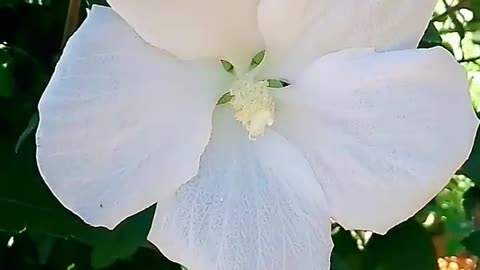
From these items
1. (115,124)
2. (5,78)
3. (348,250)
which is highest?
(115,124)

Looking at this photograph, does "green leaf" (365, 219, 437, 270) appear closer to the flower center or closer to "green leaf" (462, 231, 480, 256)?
"green leaf" (462, 231, 480, 256)

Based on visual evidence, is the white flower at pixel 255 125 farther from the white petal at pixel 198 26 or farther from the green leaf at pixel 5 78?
the green leaf at pixel 5 78

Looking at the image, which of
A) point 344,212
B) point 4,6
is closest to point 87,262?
point 4,6

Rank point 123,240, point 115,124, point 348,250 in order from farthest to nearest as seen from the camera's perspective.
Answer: point 348,250 → point 123,240 → point 115,124

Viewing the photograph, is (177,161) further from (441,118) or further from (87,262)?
(87,262)

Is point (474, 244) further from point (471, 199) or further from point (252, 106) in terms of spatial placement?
point (252, 106)

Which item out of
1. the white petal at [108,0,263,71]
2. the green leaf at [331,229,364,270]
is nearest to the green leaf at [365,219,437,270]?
the green leaf at [331,229,364,270]

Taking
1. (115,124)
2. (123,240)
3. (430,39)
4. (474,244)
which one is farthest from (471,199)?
(115,124)
